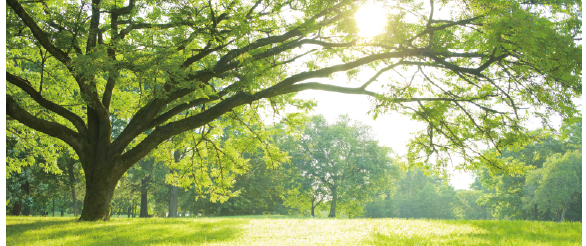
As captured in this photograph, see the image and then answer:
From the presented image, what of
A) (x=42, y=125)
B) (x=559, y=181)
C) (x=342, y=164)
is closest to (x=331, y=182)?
(x=342, y=164)

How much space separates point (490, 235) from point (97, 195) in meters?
10.8

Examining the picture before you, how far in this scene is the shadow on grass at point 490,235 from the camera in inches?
230

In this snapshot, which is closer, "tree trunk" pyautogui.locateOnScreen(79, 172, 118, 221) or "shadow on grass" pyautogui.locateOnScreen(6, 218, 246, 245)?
"shadow on grass" pyautogui.locateOnScreen(6, 218, 246, 245)

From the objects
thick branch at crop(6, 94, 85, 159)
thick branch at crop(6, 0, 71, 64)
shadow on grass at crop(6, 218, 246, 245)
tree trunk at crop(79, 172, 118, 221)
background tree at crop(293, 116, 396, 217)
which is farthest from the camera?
background tree at crop(293, 116, 396, 217)

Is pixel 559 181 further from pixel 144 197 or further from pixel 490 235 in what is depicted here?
pixel 144 197

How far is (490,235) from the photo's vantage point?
670 cm

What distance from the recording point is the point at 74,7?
9.29 meters

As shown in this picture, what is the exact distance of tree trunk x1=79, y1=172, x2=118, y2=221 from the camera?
33.7 feet

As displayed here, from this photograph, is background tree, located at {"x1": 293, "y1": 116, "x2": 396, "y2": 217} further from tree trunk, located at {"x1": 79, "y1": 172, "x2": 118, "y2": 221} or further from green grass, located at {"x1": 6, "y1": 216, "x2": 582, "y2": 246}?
green grass, located at {"x1": 6, "y1": 216, "x2": 582, "y2": 246}

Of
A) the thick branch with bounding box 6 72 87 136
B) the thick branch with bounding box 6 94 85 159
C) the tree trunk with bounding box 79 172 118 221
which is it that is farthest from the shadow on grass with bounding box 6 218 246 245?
the thick branch with bounding box 6 72 87 136

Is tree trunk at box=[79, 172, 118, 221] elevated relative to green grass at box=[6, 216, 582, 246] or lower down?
elevated

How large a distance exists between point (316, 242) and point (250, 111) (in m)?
8.09

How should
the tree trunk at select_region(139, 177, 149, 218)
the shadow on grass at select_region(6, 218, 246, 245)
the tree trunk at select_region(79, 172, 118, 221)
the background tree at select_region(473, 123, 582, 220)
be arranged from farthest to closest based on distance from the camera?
the tree trunk at select_region(139, 177, 149, 218) < the background tree at select_region(473, 123, 582, 220) < the tree trunk at select_region(79, 172, 118, 221) < the shadow on grass at select_region(6, 218, 246, 245)

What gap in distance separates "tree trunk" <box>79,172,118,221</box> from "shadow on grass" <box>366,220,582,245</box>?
8.24m
